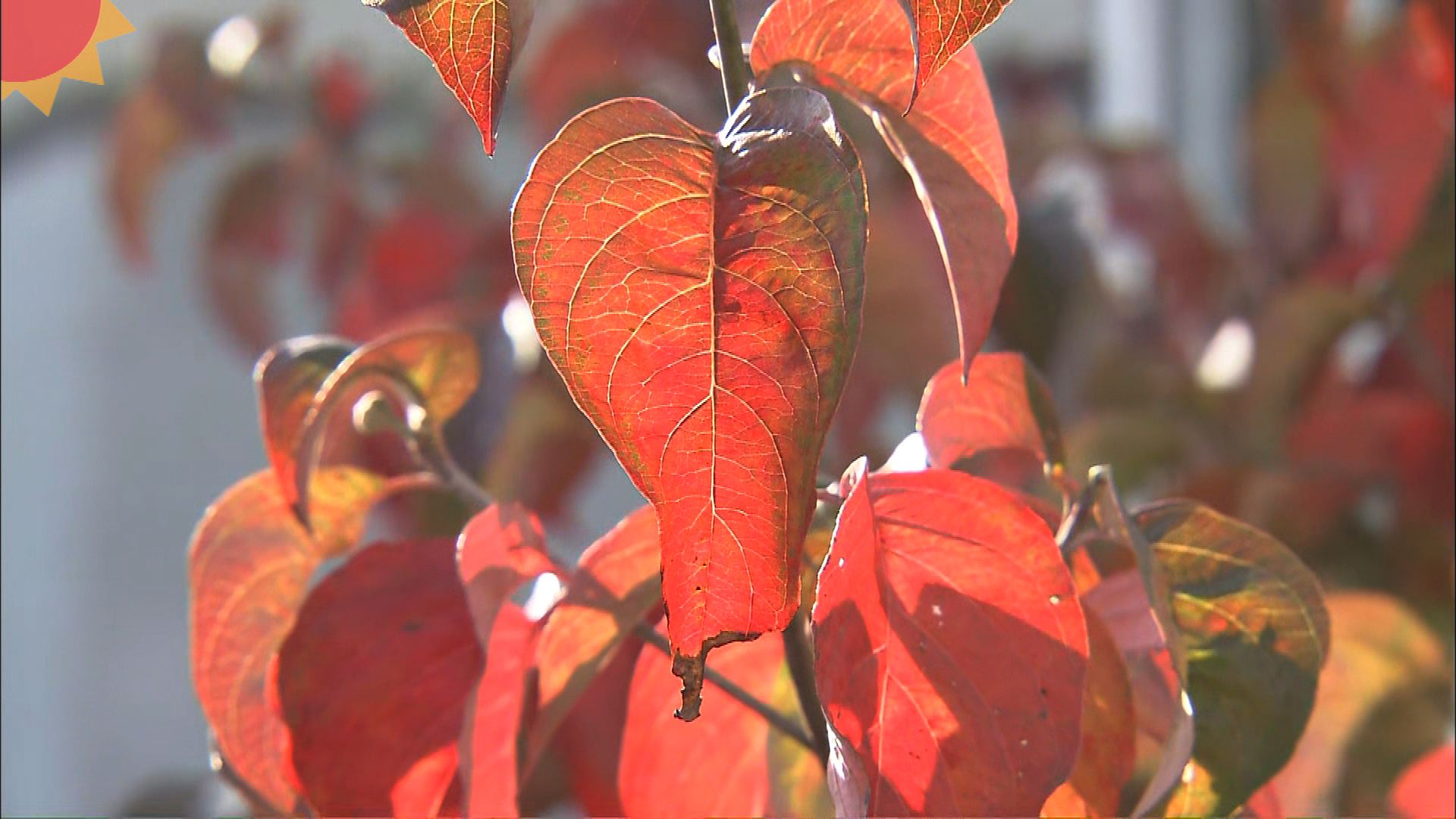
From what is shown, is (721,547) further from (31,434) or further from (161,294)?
(161,294)

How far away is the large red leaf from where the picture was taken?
0.26 meters

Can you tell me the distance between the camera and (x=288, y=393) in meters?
0.40

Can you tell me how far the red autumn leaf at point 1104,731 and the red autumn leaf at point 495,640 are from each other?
0.13m

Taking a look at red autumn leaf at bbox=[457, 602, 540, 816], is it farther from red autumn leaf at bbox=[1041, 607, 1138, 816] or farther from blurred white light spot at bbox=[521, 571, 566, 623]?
red autumn leaf at bbox=[1041, 607, 1138, 816]

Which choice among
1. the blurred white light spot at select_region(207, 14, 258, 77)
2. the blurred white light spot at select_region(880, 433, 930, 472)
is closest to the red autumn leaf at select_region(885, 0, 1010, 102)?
the blurred white light spot at select_region(880, 433, 930, 472)

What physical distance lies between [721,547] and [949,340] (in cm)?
65

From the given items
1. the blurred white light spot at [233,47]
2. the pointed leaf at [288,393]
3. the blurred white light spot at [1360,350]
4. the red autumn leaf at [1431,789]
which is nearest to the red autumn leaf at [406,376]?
the pointed leaf at [288,393]

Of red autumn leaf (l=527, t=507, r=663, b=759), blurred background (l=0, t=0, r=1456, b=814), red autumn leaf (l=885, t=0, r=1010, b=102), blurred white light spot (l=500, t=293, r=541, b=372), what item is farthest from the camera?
blurred background (l=0, t=0, r=1456, b=814)

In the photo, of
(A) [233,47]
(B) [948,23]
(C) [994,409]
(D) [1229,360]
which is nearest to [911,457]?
(C) [994,409]

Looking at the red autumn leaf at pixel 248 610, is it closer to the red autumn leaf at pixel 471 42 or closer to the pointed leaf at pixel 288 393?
the pointed leaf at pixel 288 393

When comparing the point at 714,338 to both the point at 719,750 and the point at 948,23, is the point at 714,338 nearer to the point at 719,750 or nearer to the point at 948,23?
the point at 948,23

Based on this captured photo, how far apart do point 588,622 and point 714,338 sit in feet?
0.41

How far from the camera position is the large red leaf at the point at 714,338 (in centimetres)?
26

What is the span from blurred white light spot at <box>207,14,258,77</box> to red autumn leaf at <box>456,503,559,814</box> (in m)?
0.87
